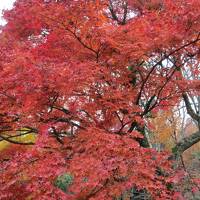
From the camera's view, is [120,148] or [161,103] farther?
[161,103]

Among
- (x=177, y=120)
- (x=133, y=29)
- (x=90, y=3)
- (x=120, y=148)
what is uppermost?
(x=177, y=120)

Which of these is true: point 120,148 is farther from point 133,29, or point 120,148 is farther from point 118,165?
point 133,29

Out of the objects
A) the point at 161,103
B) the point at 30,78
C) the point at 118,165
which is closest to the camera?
the point at 118,165

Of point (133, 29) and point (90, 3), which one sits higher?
point (90, 3)

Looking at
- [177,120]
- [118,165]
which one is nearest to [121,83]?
[118,165]

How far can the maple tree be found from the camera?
6.95 metres

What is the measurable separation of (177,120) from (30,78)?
19252mm

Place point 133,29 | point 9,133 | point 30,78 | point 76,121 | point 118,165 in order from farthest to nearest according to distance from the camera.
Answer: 1. point 9,133
2. point 76,121
3. point 133,29
4. point 30,78
5. point 118,165

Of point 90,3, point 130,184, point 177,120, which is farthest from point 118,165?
point 177,120

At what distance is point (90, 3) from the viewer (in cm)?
835

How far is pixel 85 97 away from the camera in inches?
344

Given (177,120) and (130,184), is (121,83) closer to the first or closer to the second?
(130,184)

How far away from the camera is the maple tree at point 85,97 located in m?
6.95

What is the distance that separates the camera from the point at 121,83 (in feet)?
30.2
